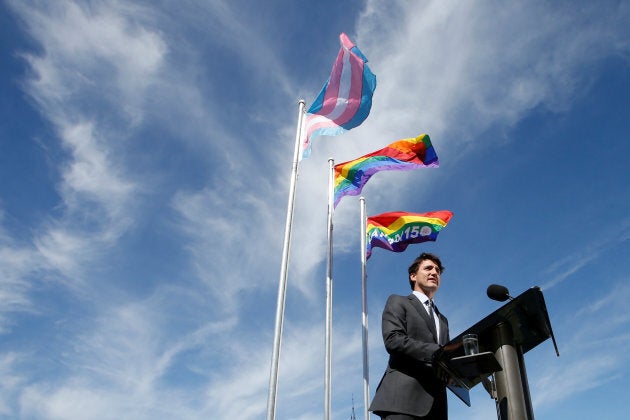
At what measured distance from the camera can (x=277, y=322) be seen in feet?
28.5

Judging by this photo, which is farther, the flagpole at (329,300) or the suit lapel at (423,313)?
the flagpole at (329,300)

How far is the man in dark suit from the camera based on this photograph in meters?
3.91

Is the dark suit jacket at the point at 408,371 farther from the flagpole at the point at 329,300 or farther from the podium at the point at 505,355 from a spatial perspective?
the flagpole at the point at 329,300

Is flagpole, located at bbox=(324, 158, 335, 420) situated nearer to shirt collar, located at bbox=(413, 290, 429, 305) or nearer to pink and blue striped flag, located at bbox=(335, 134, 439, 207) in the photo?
pink and blue striped flag, located at bbox=(335, 134, 439, 207)

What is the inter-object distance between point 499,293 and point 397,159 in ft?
30.4

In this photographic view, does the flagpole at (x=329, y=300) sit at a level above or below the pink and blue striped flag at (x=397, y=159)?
below

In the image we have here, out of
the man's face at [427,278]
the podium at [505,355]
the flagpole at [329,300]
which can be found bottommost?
the podium at [505,355]

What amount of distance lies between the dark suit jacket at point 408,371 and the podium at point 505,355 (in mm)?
289

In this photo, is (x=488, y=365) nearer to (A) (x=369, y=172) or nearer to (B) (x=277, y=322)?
(B) (x=277, y=322)

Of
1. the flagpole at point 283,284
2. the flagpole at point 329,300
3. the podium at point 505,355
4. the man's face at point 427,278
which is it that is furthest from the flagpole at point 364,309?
the podium at point 505,355

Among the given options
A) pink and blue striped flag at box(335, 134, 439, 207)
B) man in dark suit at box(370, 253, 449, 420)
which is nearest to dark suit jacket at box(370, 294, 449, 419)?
man in dark suit at box(370, 253, 449, 420)

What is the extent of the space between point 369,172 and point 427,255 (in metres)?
8.04

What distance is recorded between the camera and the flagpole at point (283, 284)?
7.74 meters

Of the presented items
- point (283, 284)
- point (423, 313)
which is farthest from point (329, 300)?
point (423, 313)
